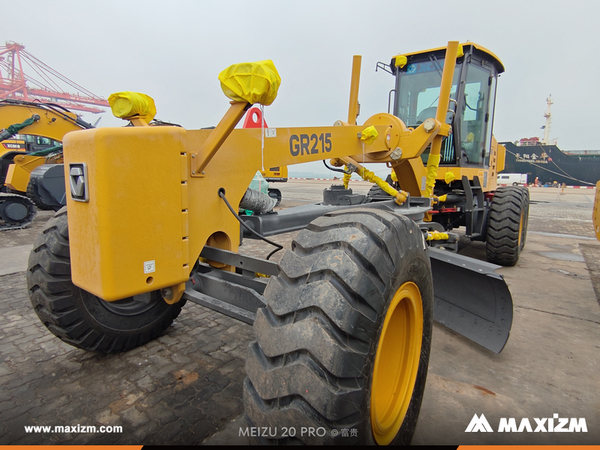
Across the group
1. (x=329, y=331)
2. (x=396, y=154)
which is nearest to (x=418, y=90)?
(x=396, y=154)

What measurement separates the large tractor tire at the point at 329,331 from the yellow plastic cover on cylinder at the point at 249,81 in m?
0.71

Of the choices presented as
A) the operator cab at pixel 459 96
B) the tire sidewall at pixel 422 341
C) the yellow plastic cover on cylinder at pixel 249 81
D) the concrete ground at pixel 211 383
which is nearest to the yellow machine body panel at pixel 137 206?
the yellow plastic cover on cylinder at pixel 249 81

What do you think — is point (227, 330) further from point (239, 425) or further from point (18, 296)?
point (18, 296)

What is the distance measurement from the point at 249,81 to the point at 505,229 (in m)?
5.24

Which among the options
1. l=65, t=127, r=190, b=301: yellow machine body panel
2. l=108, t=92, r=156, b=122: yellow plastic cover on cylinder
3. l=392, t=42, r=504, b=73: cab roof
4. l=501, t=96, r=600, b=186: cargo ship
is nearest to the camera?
l=65, t=127, r=190, b=301: yellow machine body panel

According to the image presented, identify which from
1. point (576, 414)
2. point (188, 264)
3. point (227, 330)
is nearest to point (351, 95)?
point (227, 330)

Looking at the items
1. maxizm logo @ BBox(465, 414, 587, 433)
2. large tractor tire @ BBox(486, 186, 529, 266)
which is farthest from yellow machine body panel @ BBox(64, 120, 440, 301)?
large tractor tire @ BBox(486, 186, 529, 266)

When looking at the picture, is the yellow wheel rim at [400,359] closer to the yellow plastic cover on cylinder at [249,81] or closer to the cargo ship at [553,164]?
the yellow plastic cover on cylinder at [249,81]

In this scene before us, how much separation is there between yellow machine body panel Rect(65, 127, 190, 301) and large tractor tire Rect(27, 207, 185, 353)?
0.70 meters

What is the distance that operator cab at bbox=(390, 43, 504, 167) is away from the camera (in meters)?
5.30

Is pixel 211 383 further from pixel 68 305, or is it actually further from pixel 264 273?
pixel 68 305

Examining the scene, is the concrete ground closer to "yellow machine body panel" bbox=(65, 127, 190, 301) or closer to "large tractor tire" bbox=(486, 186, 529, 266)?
"yellow machine body panel" bbox=(65, 127, 190, 301)

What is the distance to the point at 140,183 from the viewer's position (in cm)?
173

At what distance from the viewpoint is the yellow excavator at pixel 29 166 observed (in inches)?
357
